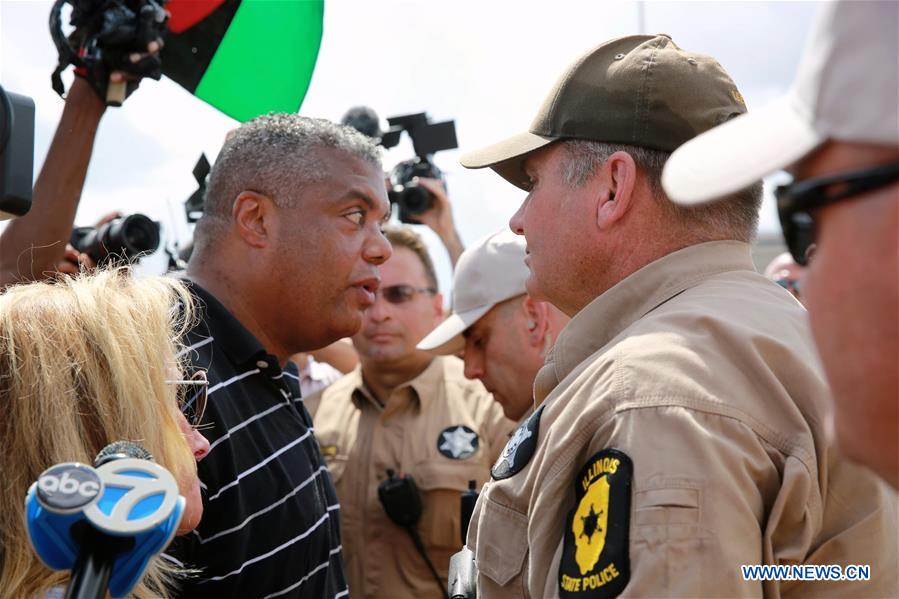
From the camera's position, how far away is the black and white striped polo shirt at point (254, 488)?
2834 mm

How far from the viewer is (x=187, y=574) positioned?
2.77m

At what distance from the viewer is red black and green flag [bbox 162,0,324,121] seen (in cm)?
445

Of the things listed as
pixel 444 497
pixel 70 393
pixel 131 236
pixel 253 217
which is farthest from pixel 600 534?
pixel 444 497

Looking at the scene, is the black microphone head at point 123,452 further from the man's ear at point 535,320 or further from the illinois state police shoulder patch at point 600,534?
the man's ear at point 535,320

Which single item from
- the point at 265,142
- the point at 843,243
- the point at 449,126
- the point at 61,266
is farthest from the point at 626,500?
the point at 449,126

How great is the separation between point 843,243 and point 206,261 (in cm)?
263

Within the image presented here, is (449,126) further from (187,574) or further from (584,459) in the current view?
(584,459)

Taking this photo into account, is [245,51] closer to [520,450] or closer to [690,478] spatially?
[520,450]

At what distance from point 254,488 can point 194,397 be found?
1.62 feet

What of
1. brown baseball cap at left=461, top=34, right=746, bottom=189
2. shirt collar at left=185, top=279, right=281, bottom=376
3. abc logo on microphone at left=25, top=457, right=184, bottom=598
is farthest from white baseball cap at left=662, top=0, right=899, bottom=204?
shirt collar at left=185, top=279, right=281, bottom=376

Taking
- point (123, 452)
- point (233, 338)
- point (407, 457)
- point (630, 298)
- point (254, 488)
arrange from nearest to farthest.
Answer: point (123, 452)
point (630, 298)
point (254, 488)
point (233, 338)
point (407, 457)

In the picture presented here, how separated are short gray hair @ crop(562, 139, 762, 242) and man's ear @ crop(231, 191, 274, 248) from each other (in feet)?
4.45

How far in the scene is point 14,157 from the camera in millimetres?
2004

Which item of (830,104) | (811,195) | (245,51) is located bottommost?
(245,51)
